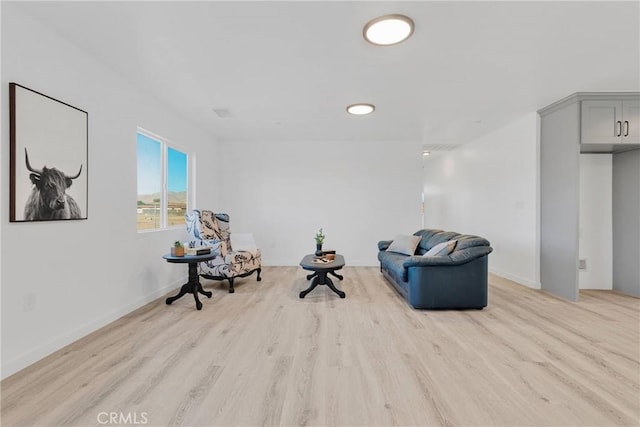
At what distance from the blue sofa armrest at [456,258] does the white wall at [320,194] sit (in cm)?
278

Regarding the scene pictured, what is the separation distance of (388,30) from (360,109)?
179cm

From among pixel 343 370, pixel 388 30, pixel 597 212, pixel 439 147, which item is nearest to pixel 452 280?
pixel 343 370

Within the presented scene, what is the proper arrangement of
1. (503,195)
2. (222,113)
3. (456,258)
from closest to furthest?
(456,258) < (222,113) < (503,195)

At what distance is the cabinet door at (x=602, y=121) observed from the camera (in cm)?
363

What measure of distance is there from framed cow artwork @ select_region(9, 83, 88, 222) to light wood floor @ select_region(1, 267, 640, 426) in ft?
3.87

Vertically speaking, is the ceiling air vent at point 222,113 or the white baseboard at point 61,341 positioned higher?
the ceiling air vent at point 222,113

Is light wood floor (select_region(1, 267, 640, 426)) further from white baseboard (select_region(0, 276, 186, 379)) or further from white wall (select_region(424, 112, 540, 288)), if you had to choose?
white wall (select_region(424, 112, 540, 288))

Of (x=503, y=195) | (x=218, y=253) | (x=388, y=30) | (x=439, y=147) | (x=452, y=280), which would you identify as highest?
(x=439, y=147)

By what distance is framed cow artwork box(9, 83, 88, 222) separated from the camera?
205 centimetres

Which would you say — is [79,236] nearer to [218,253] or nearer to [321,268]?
[218,253]

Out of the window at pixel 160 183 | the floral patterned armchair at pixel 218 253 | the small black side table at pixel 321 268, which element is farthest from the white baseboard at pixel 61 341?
the small black side table at pixel 321 268

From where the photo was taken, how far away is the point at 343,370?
206 cm

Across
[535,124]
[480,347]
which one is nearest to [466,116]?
[535,124]

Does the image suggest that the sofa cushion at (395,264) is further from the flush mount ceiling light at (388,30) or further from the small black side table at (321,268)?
the flush mount ceiling light at (388,30)
